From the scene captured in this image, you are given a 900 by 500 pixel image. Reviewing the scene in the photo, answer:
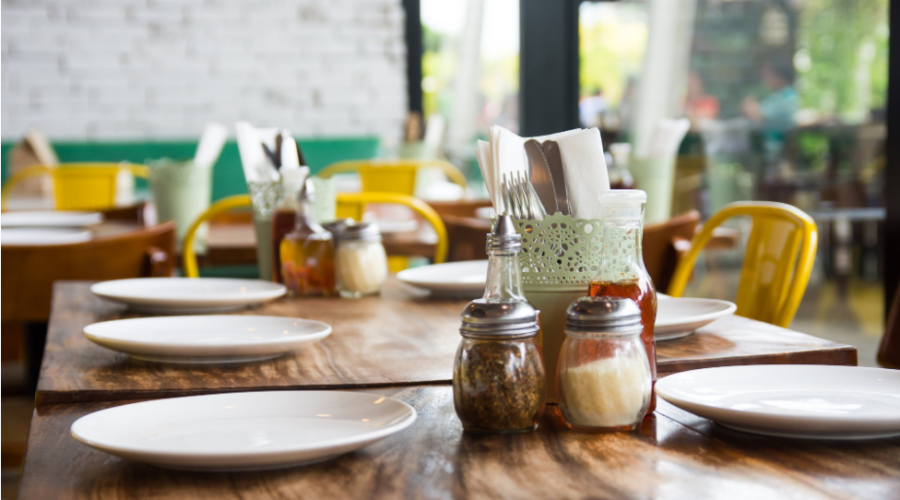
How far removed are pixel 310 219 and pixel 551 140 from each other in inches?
28.8

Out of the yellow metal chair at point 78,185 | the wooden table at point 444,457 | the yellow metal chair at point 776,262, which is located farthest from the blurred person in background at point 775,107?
the yellow metal chair at point 78,185

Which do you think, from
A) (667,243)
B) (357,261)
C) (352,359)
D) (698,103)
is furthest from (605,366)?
(698,103)

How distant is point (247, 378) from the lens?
0.95 meters

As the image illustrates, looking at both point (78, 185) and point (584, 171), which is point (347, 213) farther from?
point (78, 185)

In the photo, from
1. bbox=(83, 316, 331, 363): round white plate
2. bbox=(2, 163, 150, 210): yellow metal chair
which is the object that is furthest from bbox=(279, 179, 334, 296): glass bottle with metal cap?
bbox=(2, 163, 150, 210): yellow metal chair

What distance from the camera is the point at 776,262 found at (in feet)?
5.29

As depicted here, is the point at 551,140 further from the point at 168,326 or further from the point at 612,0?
the point at 612,0

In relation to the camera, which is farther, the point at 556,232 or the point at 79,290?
the point at 79,290

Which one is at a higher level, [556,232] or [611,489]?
[556,232]

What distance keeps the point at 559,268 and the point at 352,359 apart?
304 mm

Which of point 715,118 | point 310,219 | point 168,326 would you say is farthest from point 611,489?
point 715,118

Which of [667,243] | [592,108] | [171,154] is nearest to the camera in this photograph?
[667,243]

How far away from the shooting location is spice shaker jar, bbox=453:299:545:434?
0.70m

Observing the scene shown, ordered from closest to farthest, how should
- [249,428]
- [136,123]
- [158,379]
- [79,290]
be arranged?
1. [249,428]
2. [158,379]
3. [79,290]
4. [136,123]
